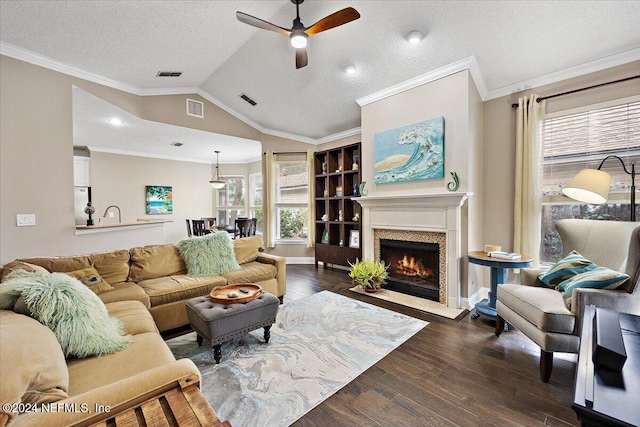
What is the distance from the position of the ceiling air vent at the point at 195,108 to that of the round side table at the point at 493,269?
4900 mm

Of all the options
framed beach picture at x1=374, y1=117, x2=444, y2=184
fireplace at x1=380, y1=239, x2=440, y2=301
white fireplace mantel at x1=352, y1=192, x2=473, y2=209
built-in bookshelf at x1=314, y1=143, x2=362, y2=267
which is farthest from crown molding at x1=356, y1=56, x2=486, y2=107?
fireplace at x1=380, y1=239, x2=440, y2=301

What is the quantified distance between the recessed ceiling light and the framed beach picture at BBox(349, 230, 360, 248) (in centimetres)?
312

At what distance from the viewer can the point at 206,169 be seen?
812cm

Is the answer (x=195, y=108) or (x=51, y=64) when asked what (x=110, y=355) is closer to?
(x=51, y=64)

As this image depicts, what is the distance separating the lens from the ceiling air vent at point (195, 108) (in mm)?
4770

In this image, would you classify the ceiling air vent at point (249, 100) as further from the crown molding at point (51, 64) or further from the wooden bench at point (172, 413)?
the wooden bench at point (172, 413)

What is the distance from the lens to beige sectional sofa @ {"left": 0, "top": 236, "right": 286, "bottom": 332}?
249 cm

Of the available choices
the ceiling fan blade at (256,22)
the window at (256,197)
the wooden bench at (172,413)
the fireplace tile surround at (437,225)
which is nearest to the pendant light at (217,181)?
the window at (256,197)

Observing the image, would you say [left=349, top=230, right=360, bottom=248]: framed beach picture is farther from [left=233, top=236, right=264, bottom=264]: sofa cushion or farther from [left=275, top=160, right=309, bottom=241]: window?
[left=233, top=236, right=264, bottom=264]: sofa cushion

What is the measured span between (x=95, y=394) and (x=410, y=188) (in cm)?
359

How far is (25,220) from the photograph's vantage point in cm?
304

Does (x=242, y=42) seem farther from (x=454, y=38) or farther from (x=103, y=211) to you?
(x=103, y=211)

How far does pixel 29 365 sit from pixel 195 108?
188 inches

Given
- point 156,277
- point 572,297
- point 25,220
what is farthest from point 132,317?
point 572,297
